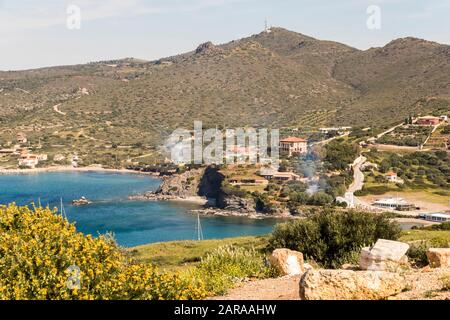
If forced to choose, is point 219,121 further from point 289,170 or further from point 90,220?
point 90,220

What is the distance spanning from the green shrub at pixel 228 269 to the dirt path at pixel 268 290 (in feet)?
1.20

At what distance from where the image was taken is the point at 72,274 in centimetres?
882

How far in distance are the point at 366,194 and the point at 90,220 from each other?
40.4m

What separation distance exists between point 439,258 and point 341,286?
4454 millimetres

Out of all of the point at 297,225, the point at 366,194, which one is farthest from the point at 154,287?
the point at 366,194

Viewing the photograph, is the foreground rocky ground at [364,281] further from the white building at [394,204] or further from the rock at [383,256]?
the white building at [394,204]

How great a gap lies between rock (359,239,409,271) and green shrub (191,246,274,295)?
2201 mm

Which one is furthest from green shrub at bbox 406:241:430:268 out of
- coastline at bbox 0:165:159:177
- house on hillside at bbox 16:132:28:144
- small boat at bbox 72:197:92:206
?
house on hillside at bbox 16:132:28:144

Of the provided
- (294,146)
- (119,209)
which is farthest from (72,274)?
(294,146)

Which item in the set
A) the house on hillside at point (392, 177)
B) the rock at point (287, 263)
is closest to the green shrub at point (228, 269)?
the rock at point (287, 263)

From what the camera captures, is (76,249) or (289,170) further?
(289,170)

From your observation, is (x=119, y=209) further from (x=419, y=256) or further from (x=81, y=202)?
(x=419, y=256)

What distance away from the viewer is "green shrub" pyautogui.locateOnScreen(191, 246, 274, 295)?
11461mm
